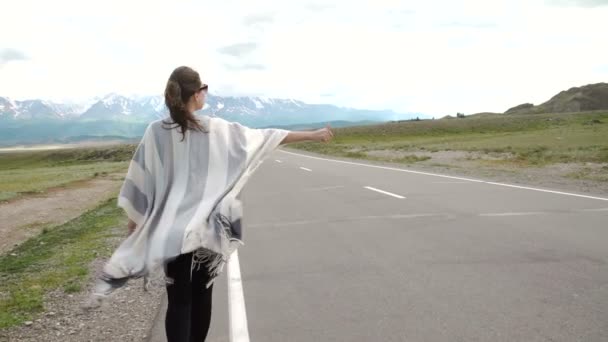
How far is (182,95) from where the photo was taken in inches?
118

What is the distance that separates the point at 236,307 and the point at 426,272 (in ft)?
6.58

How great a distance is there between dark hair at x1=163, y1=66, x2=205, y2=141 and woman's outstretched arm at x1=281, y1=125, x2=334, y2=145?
0.66 m

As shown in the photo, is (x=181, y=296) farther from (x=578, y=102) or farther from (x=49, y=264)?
(x=578, y=102)

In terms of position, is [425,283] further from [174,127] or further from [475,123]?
[475,123]

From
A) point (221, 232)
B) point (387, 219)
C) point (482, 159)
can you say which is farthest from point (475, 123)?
point (221, 232)

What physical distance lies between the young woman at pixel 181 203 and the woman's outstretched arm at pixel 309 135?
0.46 metres

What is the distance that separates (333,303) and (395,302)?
0.53 m

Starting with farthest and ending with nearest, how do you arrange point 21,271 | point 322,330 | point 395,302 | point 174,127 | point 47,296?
point 21,271, point 47,296, point 395,302, point 322,330, point 174,127

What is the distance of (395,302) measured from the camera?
4566 millimetres

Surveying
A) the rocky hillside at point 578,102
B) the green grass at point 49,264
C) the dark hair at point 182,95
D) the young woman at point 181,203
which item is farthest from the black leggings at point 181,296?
the rocky hillside at point 578,102

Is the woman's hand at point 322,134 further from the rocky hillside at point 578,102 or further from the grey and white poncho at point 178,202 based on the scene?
the rocky hillside at point 578,102

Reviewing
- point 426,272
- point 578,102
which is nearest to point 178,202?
point 426,272

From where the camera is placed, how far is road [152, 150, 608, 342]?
400 centimetres

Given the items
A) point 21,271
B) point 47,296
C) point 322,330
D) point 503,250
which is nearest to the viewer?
point 322,330
